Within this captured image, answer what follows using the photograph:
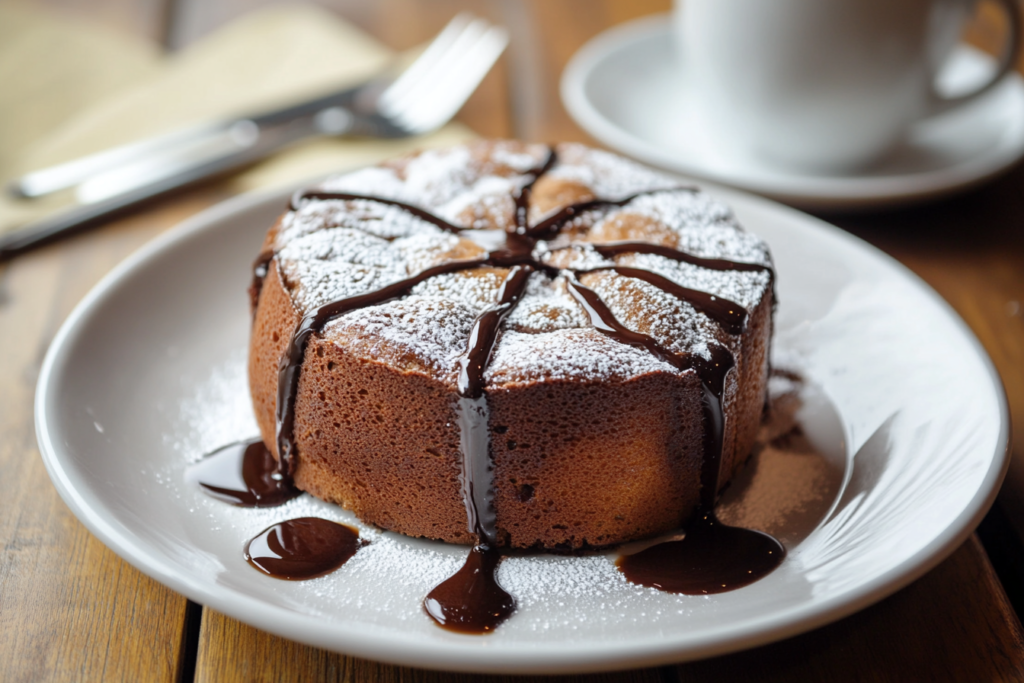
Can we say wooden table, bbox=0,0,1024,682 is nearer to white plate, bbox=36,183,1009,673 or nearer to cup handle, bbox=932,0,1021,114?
white plate, bbox=36,183,1009,673

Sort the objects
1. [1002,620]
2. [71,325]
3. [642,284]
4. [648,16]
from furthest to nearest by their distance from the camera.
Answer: [648,16], [71,325], [642,284], [1002,620]

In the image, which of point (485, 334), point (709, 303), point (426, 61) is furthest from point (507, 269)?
point (426, 61)

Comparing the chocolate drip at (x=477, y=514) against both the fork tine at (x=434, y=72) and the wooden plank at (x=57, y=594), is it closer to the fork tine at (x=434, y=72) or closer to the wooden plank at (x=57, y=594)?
the wooden plank at (x=57, y=594)

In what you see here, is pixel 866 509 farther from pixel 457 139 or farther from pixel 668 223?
pixel 457 139

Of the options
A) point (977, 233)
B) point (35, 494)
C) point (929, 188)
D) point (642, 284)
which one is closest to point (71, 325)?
point (35, 494)

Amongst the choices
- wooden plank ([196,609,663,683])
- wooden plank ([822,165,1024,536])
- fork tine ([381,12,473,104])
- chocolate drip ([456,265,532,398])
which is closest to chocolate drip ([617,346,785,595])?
wooden plank ([196,609,663,683])

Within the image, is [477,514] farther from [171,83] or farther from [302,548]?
[171,83]
